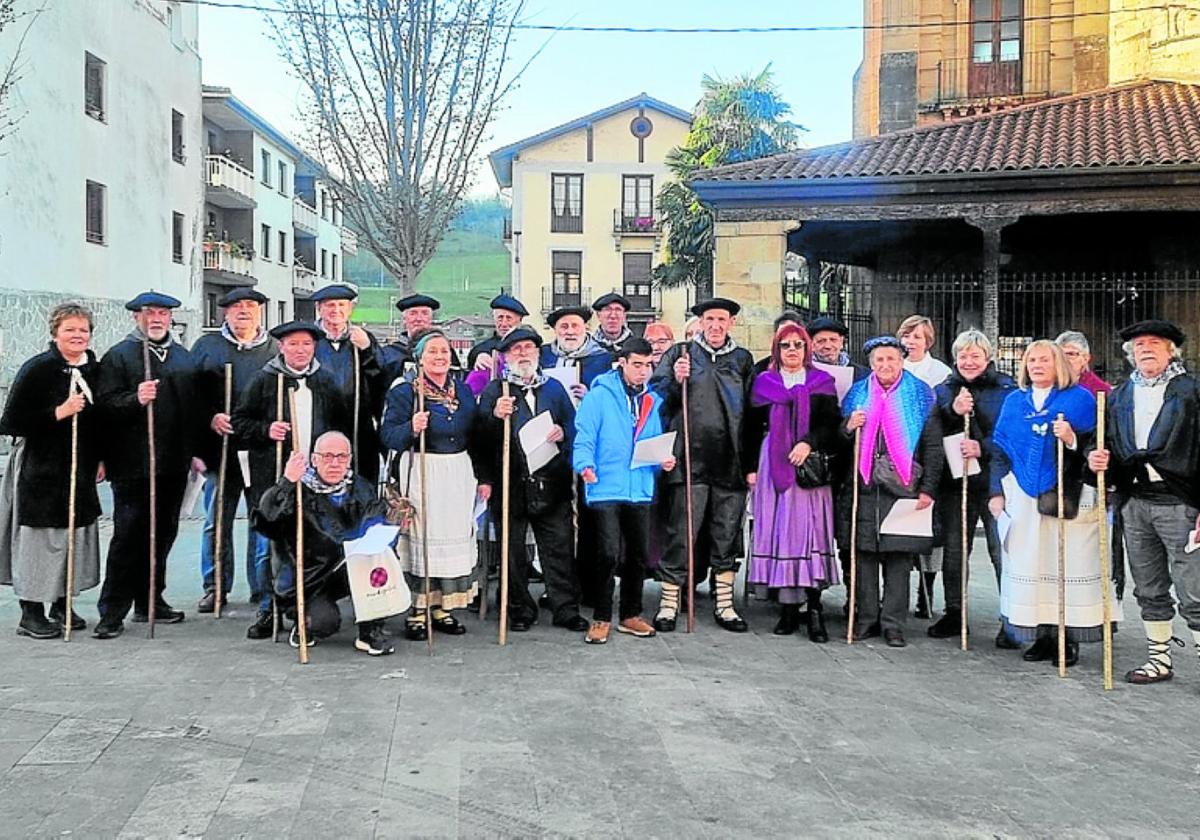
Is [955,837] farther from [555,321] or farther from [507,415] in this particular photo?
[555,321]

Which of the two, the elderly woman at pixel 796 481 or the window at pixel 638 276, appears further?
the window at pixel 638 276

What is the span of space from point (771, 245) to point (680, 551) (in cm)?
903

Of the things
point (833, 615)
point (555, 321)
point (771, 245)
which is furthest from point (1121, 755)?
point (771, 245)

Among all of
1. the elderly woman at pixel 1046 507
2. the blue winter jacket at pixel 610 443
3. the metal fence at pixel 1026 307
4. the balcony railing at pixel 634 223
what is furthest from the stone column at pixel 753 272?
the balcony railing at pixel 634 223

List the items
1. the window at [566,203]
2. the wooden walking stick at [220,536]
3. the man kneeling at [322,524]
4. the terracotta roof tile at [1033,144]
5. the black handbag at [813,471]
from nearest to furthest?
1. the man kneeling at [322,524]
2. the black handbag at [813,471]
3. the wooden walking stick at [220,536]
4. the terracotta roof tile at [1033,144]
5. the window at [566,203]

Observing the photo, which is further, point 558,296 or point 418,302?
point 558,296

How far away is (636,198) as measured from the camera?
157 ft

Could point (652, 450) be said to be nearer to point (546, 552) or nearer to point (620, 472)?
point (620, 472)

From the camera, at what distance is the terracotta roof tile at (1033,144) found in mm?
14422

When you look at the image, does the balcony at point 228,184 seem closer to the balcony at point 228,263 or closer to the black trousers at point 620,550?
the balcony at point 228,263

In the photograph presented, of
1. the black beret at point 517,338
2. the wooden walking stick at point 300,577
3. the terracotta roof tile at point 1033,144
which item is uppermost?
the terracotta roof tile at point 1033,144

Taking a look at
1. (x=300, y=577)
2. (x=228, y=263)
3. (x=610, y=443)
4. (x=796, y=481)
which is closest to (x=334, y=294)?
(x=300, y=577)

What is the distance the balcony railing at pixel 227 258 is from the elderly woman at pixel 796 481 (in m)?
30.3

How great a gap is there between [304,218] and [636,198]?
44.7ft
